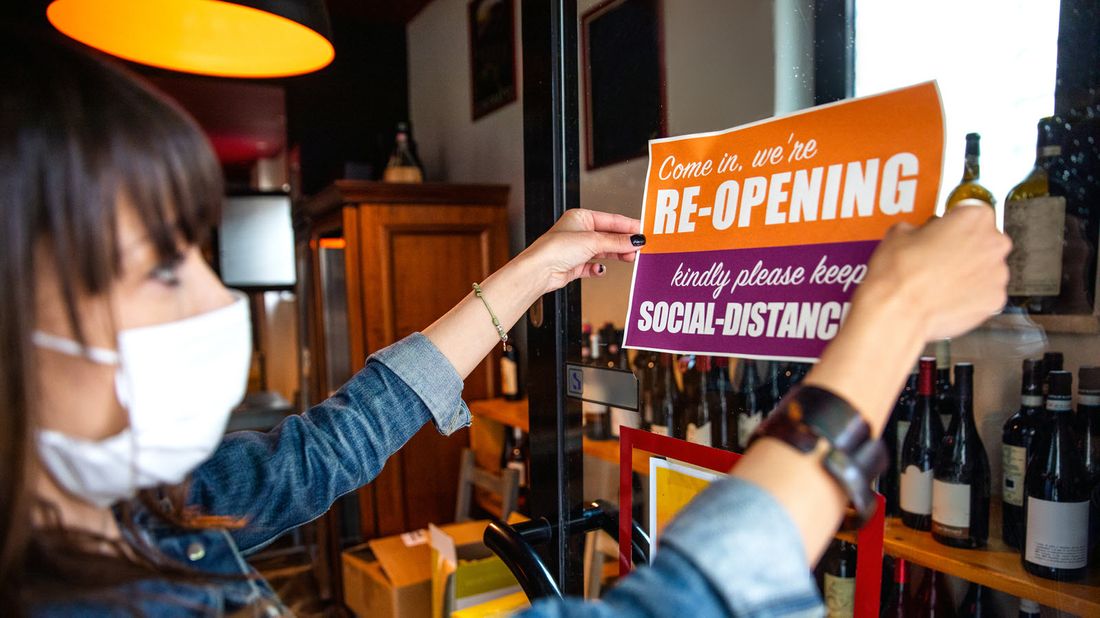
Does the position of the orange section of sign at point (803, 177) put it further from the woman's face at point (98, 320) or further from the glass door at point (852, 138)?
the woman's face at point (98, 320)

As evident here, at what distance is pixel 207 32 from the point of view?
1.26 m

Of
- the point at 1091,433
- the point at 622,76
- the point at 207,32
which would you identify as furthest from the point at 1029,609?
the point at 207,32

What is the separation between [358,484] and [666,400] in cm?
55

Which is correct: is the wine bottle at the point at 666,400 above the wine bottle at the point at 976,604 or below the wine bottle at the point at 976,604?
above

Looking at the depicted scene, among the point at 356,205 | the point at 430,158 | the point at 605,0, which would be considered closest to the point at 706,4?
the point at 605,0

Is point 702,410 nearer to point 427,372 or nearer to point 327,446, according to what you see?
point 427,372

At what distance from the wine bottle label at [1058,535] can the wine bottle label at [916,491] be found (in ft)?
0.58

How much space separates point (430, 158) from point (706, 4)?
7.79 feet

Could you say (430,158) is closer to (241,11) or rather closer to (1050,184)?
(241,11)

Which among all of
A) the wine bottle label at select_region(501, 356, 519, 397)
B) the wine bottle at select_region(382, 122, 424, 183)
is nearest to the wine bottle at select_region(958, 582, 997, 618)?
the wine bottle label at select_region(501, 356, 519, 397)

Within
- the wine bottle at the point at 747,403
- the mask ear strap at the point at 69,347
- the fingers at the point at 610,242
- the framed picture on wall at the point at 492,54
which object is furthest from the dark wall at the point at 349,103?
the mask ear strap at the point at 69,347

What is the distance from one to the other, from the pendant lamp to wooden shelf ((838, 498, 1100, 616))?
1.14 metres

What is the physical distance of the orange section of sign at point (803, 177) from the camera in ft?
1.72

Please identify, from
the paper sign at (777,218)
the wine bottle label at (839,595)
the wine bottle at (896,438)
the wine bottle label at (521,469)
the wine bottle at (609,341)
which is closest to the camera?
the paper sign at (777,218)
